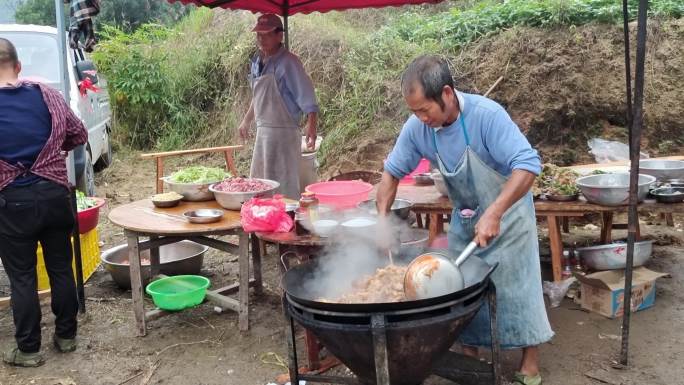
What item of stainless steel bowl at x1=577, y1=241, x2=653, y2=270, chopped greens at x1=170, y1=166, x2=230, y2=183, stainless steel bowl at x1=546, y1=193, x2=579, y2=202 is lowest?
stainless steel bowl at x1=577, y1=241, x2=653, y2=270

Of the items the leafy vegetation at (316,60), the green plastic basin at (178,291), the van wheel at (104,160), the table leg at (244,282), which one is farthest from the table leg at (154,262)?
the van wheel at (104,160)

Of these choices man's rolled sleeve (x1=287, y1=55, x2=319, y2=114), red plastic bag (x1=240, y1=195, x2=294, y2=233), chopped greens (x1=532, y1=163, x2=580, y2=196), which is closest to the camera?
red plastic bag (x1=240, y1=195, x2=294, y2=233)

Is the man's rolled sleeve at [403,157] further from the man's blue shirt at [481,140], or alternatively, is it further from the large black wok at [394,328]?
the large black wok at [394,328]

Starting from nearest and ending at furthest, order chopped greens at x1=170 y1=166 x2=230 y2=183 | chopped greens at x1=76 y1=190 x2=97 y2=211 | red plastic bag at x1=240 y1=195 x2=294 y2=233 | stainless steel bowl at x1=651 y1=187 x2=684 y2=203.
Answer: red plastic bag at x1=240 y1=195 x2=294 y2=233
stainless steel bowl at x1=651 y1=187 x2=684 y2=203
chopped greens at x1=170 y1=166 x2=230 y2=183
chopped greens at x1=76 y1=190 x2=97 y2=211

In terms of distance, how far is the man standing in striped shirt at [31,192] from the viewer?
374cm

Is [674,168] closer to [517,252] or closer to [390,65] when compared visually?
[517,252]

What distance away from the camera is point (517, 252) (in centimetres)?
319

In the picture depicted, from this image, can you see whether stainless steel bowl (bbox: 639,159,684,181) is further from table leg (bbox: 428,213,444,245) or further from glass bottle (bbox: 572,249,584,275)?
table leg (bbox: 428,213,444,245)

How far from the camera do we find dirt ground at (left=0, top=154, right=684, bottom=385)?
3820 mm

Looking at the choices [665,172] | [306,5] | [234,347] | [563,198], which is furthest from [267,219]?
[306,5]

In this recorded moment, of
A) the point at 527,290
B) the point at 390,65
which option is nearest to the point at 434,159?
the point at 527,290

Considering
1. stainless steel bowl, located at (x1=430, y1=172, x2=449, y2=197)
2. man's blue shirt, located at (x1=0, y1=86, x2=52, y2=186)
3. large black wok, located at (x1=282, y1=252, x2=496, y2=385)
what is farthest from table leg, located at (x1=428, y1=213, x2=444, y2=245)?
man's blue shirt, located at (x1=0, y1=86, x2=52, y2=186)

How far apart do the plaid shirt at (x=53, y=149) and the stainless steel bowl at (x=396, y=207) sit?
6.57 feet

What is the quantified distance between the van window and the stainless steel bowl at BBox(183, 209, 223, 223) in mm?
3422
